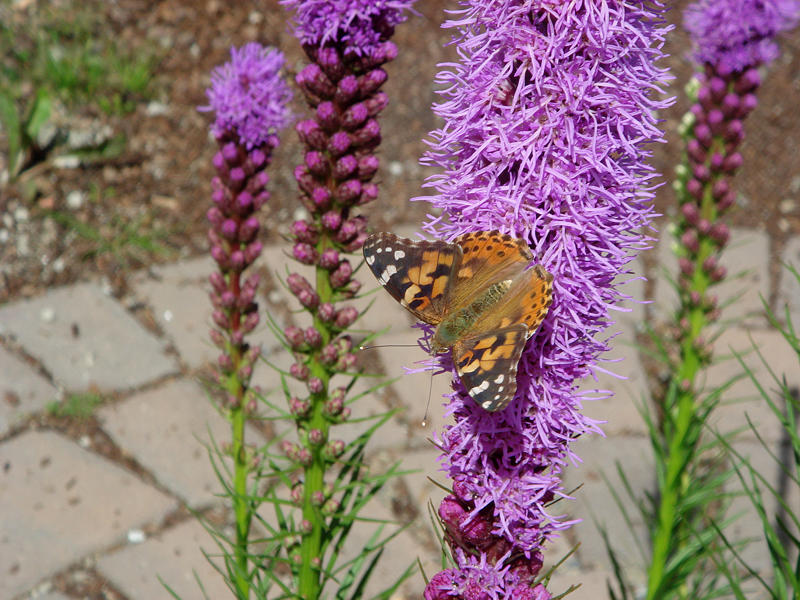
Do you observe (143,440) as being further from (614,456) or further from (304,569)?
(614,456)

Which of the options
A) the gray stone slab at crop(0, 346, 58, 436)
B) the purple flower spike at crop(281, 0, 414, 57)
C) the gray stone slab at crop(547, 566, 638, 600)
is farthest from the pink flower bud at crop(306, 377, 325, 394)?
the gray stone slab at crop(0, 346, 58, 436)

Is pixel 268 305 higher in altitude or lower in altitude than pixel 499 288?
higher

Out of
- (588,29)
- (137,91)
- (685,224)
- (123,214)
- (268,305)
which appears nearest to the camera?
(588,29)

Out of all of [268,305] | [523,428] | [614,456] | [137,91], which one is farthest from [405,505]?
[137,91]

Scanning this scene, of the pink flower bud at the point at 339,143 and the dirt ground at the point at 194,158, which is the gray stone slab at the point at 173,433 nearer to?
the dirt ground at the point at 194,158

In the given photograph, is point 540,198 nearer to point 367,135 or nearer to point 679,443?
point 367,135

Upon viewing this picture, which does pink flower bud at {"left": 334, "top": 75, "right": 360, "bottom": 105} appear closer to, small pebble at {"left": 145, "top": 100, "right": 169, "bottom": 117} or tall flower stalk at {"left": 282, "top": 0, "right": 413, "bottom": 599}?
tall flower stalk at {"left": 282, "top": 0, "right": 413, "bottom": 599}

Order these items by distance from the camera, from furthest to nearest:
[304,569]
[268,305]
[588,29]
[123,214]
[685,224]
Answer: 1. [123,214]
2. [268,305]
3. [685,224]
4. [304,569]
5. [588,29]
